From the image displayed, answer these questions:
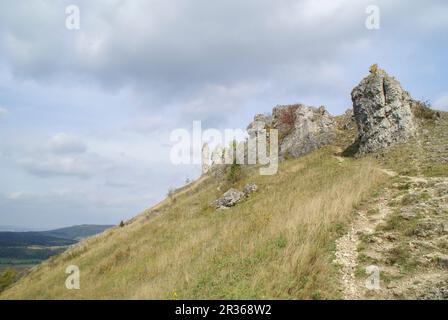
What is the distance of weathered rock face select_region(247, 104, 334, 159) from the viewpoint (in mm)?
30672

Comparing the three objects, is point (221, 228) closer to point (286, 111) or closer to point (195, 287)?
point (195, 287)

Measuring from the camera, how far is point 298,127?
112 ft

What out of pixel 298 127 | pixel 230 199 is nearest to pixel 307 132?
pixel 298 127

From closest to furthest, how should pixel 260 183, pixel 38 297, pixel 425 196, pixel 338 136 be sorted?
pixel 425 196, pixel 38 297, pixel 260 183, pixel 338 136

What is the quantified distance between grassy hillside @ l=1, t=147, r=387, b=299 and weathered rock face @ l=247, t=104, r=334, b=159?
845 cm

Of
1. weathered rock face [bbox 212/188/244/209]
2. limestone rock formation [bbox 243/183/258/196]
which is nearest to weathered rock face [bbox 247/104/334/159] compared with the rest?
limestone rock formation [bbox 243/183/258/196]

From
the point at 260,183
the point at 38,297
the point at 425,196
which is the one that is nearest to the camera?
the point at 425,196

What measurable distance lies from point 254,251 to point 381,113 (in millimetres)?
16504

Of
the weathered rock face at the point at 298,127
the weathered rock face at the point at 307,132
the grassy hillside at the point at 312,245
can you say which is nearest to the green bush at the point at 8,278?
the grassy hillside at the point at 312,245

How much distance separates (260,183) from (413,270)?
50.1 ft

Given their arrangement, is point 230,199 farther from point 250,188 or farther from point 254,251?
point 254,251
